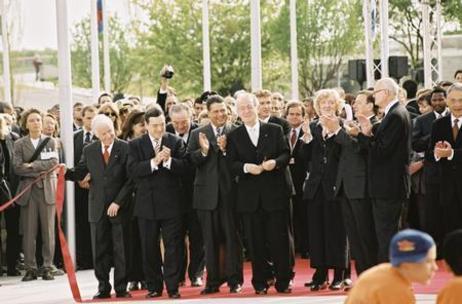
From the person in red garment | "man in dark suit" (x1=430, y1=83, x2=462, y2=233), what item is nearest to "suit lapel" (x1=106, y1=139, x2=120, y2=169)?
"man in dark suit" (x1=430, y1=83, x2=462, y2=233)

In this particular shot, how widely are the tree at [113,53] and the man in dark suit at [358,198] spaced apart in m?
59.0

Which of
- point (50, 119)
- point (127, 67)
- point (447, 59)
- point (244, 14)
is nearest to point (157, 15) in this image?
point (244, 14)

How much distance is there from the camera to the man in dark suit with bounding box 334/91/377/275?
695 inches

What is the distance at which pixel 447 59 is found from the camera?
271 feet

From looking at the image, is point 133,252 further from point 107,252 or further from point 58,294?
point 58,294

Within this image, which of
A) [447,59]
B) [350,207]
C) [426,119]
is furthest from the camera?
[447,59]

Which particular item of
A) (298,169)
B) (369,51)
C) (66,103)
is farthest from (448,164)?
(369,51)

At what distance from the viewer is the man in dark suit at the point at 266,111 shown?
19812 mm

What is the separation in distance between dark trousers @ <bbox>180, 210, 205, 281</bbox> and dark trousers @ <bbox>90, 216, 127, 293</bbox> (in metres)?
0.82

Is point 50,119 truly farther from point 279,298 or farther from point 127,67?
point 127,67

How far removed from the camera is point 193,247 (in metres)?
20.0

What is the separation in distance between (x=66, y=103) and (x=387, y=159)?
6.29 m

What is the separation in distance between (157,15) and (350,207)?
50.5 m

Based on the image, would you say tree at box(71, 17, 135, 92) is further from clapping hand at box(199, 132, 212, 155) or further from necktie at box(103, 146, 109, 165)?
clapping hand at box(199, 132, 212, 155)
